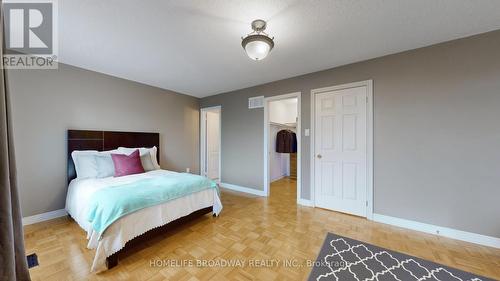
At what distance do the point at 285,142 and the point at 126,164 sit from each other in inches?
149

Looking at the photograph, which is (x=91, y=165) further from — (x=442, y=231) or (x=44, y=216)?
(x=442, y=231)

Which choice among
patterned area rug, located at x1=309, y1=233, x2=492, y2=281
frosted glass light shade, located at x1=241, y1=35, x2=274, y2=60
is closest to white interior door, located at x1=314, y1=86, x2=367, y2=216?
patterned area rug, located at x1=309, y1=233, x2=492, y2=281

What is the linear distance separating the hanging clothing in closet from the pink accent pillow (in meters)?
3.48

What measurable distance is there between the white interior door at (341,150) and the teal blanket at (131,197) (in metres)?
2.07

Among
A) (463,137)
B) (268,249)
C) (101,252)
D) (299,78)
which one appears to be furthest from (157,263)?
(463,137)

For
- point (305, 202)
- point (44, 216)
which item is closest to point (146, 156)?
point (44, 216)

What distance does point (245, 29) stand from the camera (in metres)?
2.03

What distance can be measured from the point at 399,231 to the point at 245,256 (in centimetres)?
204

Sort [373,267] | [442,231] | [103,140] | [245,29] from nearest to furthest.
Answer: [373,267], [245,29], [442,231], [103,140]

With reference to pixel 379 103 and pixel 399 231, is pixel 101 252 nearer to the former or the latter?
pixel 399 231

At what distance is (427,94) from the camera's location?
237 cm

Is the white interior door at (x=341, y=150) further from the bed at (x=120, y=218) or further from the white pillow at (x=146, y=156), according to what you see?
the white pillow at (x=146, y=156)

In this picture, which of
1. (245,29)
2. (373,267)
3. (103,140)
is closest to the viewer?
(373,267)

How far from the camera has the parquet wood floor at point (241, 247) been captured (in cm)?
166
